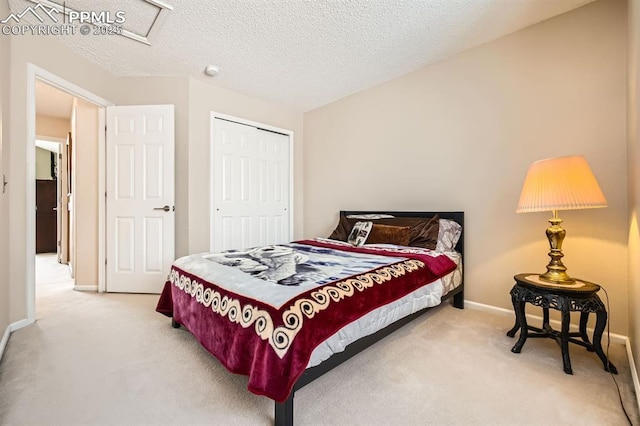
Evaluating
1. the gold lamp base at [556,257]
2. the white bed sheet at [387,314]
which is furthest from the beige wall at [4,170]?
the gold lamp base at [556,257]

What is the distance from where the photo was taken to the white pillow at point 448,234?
105 inches

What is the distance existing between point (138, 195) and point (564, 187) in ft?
12.7

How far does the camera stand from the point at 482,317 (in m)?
2.50

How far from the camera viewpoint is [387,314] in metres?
1.72

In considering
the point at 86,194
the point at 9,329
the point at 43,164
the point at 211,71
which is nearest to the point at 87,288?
the point at 86,194

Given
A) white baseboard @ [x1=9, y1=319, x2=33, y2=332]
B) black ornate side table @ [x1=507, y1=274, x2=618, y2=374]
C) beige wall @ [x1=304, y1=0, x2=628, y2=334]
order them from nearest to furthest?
black ornate side table @ [x1=507, y1=274, x2=618, y2=374], beige wall @ [x1=304, y1=0, x2=628, y2=334], white baseboard @ [x1=9, y1=319, x2=33, y2=332]

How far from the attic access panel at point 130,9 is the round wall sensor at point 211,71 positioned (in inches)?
25.5

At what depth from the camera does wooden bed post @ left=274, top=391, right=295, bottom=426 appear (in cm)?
117

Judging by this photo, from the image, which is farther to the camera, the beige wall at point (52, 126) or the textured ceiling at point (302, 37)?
the beige wall at point (52, 126)

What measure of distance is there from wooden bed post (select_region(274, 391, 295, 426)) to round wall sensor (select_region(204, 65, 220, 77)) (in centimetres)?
320

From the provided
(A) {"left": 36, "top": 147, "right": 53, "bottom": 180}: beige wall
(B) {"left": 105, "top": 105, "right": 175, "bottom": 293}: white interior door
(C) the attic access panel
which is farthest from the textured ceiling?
(A) {"left": 36, "top": 147, "right": 53, "bottom": 180}: beige wall

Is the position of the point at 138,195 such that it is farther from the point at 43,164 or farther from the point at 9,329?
the point at 43,164

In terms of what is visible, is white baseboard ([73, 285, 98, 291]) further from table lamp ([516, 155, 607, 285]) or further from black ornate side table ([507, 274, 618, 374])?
table lamp ([516, 155, 607, 285])

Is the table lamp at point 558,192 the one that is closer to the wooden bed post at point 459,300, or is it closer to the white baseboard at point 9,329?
the wooden bed post at point 459,300
